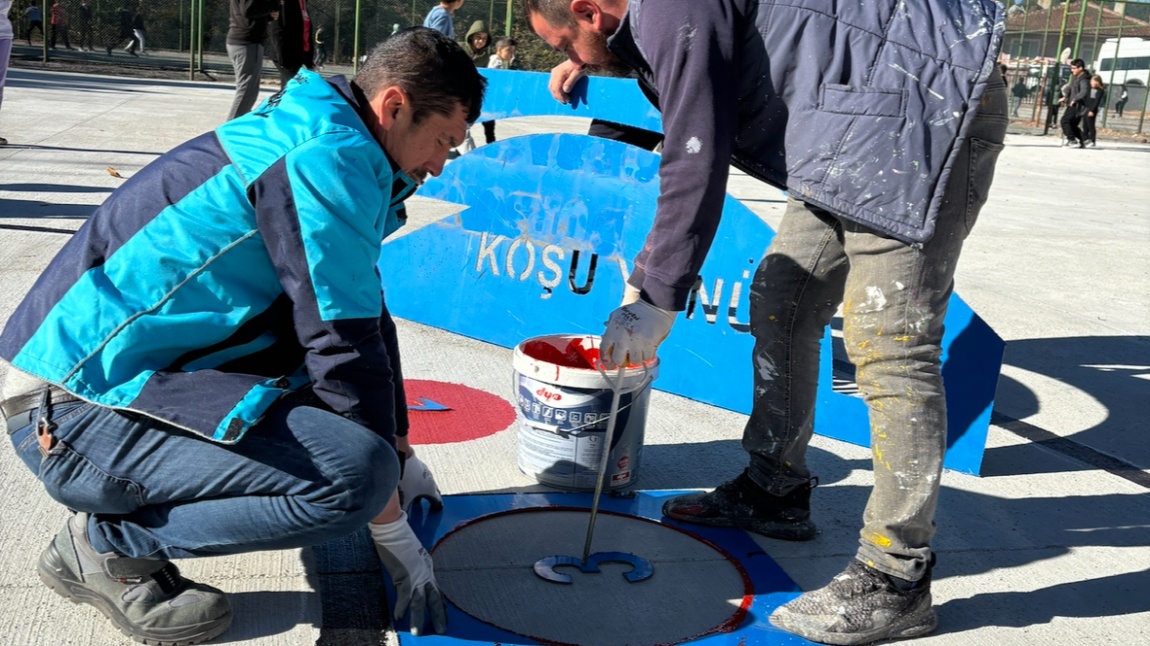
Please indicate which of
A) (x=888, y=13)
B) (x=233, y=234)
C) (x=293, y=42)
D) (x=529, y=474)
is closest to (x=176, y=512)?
(x=233, y=234)

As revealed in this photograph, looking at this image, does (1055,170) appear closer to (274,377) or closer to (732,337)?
(732,337)

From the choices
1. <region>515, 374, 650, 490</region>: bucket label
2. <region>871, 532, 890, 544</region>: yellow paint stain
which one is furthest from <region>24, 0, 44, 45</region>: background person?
<region>871, 532, 890, 544</region>: yellow paint stain

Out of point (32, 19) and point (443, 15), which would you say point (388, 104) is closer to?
point (443, 15)

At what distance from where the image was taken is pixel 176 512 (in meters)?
2.17

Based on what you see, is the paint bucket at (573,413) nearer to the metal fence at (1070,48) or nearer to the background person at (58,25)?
the background person at (58,25)

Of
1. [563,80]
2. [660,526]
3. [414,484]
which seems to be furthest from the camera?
[563,80]

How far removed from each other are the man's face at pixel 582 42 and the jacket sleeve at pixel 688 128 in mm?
141

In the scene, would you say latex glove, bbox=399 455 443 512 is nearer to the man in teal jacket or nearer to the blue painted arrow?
the man in teal jacket

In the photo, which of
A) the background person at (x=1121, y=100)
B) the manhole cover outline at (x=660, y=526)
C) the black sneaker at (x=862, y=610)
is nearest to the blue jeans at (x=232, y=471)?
the manhole cover outline at (x=660, y=526)

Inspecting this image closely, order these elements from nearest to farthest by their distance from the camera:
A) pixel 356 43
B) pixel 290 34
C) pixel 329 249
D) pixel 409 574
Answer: pixel 329 249 < pixel 409 574 < pixel 290 34 < pixel 356 43

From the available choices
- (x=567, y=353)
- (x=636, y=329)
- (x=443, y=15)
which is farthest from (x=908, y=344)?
(x=443, y=15)

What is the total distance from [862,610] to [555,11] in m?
1.57

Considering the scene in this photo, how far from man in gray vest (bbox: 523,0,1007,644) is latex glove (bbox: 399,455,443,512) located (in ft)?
2.11

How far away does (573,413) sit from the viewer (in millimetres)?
3039
